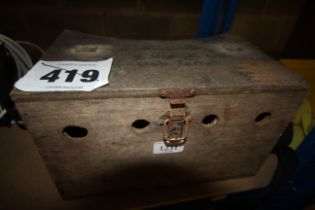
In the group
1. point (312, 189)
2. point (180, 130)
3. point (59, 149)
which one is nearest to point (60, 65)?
point (59, 149)

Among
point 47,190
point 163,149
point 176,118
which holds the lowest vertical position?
point 47,190

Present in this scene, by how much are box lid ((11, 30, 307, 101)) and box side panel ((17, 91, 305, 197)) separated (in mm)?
22

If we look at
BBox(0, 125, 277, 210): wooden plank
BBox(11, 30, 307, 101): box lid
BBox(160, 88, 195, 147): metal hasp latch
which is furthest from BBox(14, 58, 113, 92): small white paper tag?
BBox(0, 125, 277, 210): wooden plank

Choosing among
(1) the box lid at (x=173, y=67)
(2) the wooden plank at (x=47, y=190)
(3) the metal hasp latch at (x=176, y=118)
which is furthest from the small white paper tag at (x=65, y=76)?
(2) the wooden plank at (x=47, y=190)

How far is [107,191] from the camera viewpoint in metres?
0.59

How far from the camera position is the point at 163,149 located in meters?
0.51

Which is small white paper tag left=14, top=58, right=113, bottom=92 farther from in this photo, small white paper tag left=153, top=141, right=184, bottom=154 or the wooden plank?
the wooden plank

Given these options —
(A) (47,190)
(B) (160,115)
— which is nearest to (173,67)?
(B) (160,115)

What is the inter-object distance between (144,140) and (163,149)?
0.07 metres

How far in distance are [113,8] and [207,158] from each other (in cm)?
69

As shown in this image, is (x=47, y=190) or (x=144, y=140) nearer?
(x=144, y=140)

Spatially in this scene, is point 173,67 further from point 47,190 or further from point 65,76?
point 47,190

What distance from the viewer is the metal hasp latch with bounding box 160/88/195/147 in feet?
1.35

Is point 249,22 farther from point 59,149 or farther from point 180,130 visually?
point 59,149
